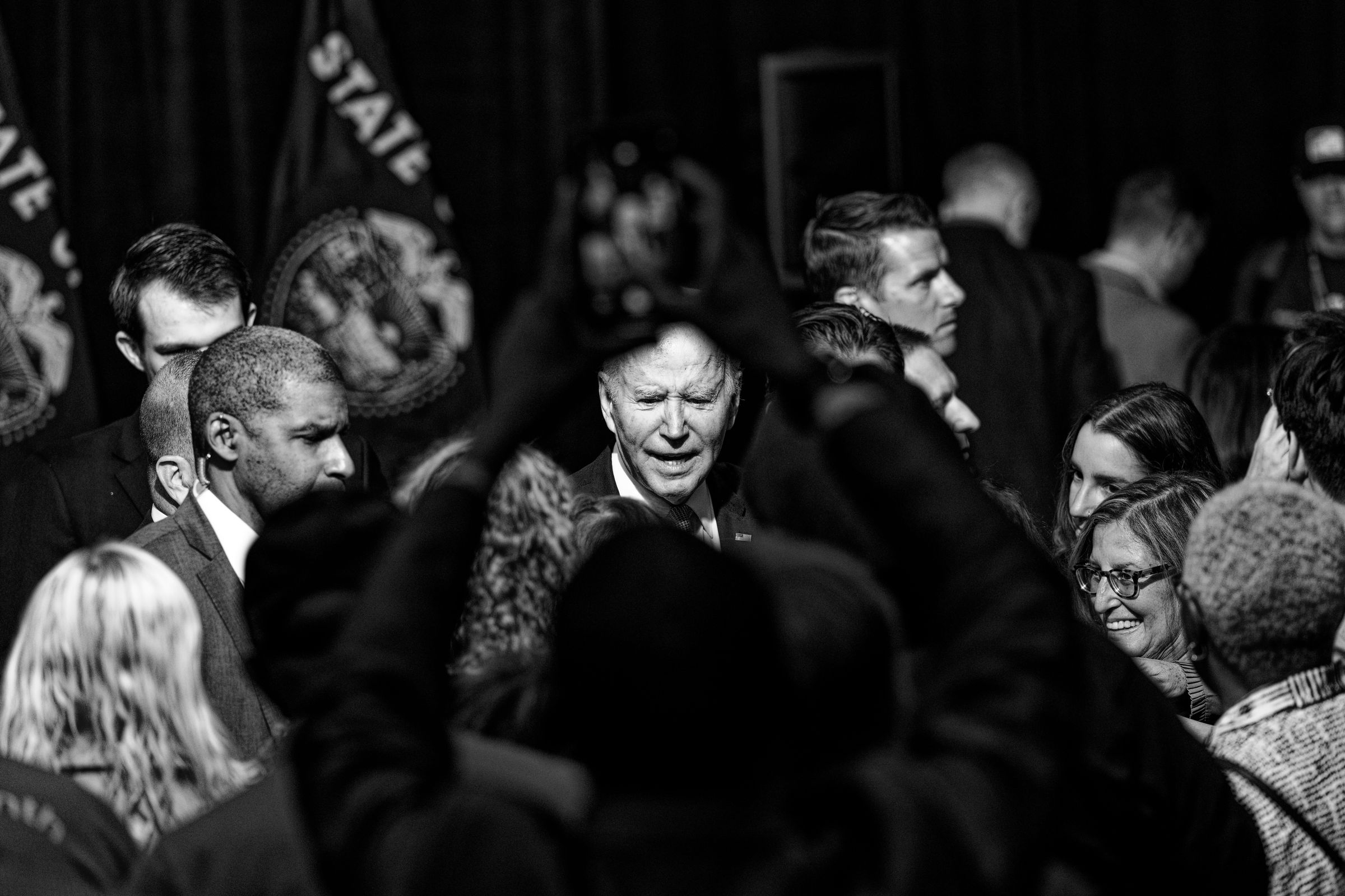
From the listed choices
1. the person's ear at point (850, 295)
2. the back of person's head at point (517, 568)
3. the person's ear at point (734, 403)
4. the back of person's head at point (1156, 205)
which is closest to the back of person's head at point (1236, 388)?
the person's ear at point (850, 295)

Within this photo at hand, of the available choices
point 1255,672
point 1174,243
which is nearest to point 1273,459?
point 1255,672

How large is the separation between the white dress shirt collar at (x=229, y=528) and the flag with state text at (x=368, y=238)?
192 centimetres

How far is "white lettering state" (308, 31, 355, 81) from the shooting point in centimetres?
476

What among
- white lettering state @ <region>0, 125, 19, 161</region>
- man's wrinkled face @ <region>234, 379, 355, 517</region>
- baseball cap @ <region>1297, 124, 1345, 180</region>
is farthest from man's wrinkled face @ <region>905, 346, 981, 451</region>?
baseball cap @ <region>1297, 124, 1345, 180</region>

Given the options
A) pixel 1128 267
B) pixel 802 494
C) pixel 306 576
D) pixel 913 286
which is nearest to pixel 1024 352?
pixel 913 286

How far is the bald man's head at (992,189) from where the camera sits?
5117mm

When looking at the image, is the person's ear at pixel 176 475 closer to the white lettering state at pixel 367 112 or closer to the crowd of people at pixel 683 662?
the crowd of people at pixel 683 662

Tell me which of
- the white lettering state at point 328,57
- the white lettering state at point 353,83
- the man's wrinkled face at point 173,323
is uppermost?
the white lettering state at point 328,57

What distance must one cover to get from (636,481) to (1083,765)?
5.38ft

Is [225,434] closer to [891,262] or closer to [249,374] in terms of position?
[249,374]

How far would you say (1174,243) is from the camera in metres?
5.45

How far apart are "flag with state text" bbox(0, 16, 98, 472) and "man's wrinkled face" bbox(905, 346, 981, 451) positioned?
7.43 ft

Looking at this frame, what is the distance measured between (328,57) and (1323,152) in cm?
305

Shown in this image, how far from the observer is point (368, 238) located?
4.75 m
